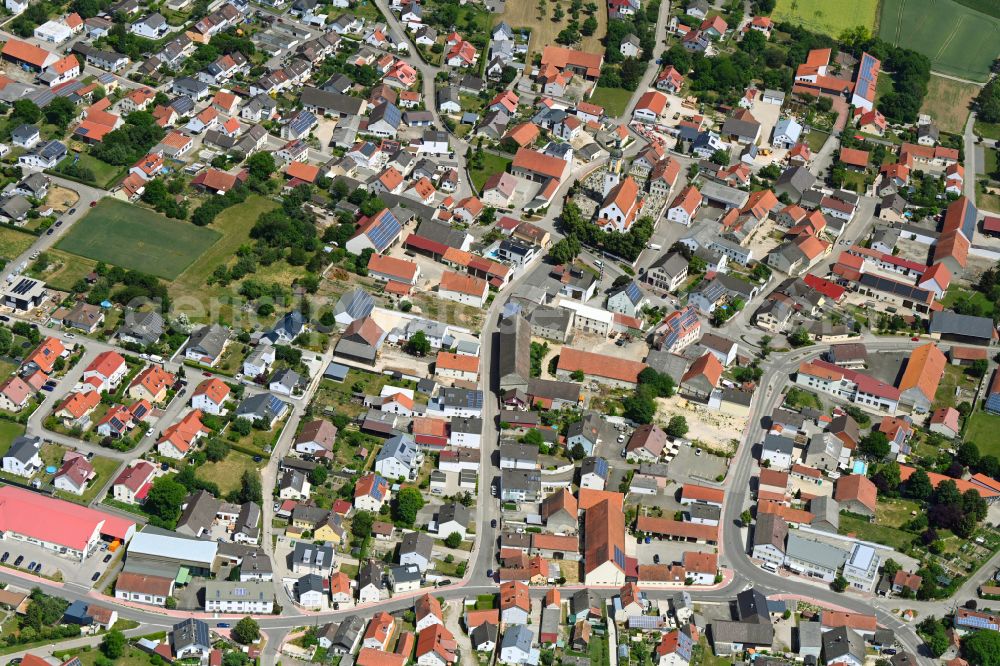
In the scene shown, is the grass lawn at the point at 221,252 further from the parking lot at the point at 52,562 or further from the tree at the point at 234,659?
the tree at the point at 234,659

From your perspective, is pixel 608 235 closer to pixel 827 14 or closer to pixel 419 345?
pixel 419 345

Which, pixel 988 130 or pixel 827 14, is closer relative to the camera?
pixel 988 130

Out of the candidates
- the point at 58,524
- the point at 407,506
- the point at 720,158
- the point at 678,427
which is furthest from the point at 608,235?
the point at 58,524

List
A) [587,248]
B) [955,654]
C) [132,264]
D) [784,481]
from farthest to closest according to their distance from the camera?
[587,248], [132,264], [784,481], [955,654]

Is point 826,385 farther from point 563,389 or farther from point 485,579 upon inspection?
point 485,579

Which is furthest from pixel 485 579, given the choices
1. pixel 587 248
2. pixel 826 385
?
pixel 587 248

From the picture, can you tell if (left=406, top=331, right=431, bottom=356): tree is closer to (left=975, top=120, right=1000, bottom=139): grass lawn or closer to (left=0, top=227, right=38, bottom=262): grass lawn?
(left=0, top=227, right=38, bottom=262): grass lawn

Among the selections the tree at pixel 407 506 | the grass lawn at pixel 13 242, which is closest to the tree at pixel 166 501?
the tree at pixel 407 506
